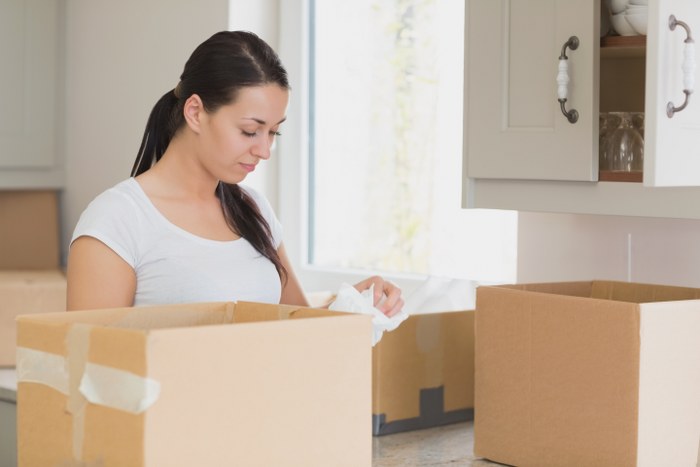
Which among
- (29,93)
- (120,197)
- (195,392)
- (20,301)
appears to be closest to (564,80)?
(120,197)

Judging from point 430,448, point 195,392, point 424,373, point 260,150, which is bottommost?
point 430,448

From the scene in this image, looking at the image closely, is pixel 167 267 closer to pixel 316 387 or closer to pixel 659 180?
pixel 316 387

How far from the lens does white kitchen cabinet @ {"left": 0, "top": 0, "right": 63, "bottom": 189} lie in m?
3.09

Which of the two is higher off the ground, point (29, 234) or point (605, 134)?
point (605, 134)

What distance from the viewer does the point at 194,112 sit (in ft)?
5.40

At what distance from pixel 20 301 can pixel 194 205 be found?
48.3 inches

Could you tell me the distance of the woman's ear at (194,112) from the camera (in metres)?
1.63

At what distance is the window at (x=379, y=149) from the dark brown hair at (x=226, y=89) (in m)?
0.77

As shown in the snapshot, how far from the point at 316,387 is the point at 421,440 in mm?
732

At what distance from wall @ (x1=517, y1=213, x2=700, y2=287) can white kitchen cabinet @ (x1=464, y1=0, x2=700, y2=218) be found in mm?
246

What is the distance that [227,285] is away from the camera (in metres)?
1.68

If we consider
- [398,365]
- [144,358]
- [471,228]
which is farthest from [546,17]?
[144,358]

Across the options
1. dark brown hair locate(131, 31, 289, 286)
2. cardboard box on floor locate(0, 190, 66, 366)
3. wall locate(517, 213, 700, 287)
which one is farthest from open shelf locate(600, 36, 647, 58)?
cardboard box on floor locate(0, 190, 66, 366)

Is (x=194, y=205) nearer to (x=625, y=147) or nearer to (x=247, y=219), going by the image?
(x=247, y=219)
